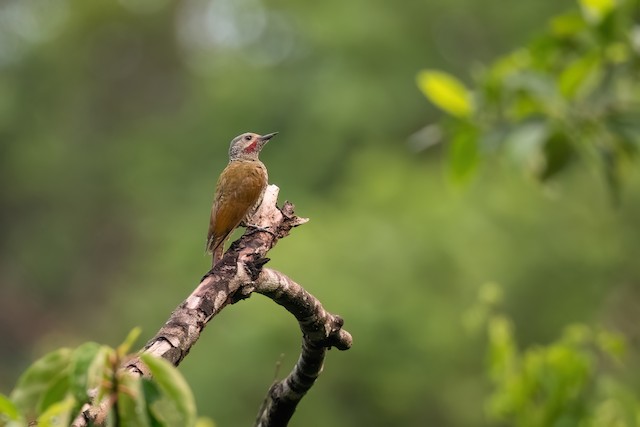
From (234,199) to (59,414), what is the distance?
9.18 feet

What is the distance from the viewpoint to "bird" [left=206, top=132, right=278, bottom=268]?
4.76 metres

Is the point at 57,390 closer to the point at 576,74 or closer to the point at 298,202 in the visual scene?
the point at 576,74

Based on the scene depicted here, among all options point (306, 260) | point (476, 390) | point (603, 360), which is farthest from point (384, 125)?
point (603, 360)

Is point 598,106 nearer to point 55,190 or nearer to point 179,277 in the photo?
point 179,277

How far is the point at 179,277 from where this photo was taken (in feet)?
74.2

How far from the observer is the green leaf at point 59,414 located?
2119 mm

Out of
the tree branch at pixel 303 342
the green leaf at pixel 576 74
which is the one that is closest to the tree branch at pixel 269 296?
the tree branch at pixel 303 342

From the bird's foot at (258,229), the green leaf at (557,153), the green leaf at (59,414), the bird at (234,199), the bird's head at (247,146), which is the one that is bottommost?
the green leaf at (59,414)

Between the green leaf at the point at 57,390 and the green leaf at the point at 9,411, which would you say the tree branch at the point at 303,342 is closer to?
the green leaf at the point at 57,390

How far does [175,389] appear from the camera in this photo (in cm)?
217

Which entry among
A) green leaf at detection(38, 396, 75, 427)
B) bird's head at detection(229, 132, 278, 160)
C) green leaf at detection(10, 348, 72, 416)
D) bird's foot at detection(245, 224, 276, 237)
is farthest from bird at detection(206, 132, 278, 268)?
green leaf at detection(38, 396, 75, 427)

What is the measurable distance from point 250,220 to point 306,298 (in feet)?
2.94

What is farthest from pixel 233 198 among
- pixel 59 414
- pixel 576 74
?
pixel 59 414

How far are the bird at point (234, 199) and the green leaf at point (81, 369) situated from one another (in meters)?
2.22
